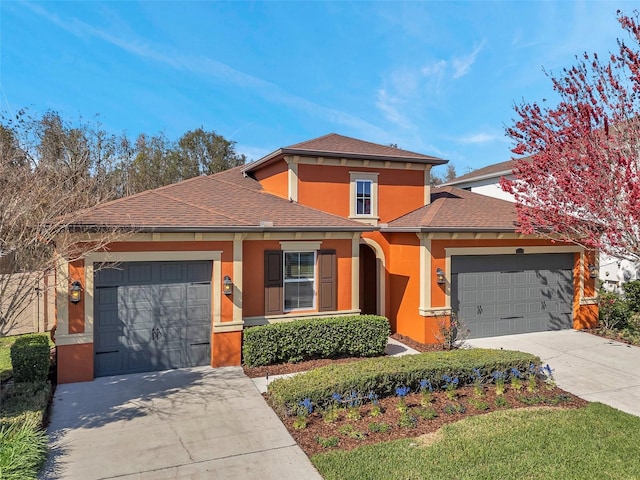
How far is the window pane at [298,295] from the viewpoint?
33.9 feet

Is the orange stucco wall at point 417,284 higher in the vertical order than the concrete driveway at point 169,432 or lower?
higher

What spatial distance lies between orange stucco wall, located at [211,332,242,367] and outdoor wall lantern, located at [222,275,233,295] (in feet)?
3.16

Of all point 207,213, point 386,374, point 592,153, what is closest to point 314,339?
point 386,374

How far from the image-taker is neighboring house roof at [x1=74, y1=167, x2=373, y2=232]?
8608 millimetres

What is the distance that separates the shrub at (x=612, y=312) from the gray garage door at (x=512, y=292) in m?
1.04

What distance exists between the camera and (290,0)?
1291 cm

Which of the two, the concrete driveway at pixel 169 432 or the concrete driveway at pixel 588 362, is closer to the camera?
the concrete driveway at pixel 169 432

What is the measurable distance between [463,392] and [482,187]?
69.6 feet

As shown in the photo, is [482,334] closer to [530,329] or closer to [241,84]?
[530,329]

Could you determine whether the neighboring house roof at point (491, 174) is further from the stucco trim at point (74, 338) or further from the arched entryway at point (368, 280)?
the stucco trim at point (74, 338)

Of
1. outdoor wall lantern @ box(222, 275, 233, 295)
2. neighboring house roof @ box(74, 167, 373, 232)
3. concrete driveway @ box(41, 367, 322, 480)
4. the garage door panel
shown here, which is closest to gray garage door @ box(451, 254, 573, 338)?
neighboring house roof @ box(74, 167, 373, 232)

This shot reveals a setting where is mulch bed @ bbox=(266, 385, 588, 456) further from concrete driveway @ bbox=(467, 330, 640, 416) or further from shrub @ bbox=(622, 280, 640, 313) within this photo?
shrub @ bbox=(622, 280, 640, 313)

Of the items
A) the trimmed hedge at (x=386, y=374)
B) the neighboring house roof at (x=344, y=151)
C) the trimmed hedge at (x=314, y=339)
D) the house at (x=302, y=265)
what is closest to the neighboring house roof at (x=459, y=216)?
the house at (x=302, y=265)

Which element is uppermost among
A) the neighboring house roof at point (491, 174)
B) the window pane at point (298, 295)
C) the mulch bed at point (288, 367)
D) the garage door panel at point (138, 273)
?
the neighboring house roof at point (491, 174)
